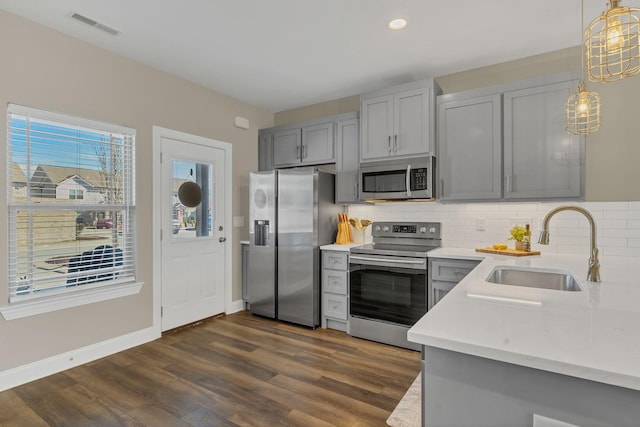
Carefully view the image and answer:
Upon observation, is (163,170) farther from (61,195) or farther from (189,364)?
(189,364)

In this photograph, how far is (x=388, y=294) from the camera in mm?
3105

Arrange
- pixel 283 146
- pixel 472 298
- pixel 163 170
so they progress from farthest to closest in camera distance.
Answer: pixel 283 146, pixel 163 170, pixel 472 298

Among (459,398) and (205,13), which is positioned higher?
(205,13)

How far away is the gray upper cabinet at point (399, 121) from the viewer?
10.4 ft

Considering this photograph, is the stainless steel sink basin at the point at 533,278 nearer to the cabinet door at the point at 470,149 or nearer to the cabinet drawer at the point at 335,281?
the cabinet door at the point at 470,149

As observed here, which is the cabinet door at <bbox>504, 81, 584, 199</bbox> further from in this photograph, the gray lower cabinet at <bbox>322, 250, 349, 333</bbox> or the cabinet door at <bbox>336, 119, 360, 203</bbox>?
the gray lower cabinet at <bbox>322, 250, 349, 333</bbox>

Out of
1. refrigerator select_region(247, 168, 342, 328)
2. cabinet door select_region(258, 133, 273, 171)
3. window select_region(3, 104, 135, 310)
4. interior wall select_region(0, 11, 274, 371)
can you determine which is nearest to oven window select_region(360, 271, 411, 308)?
refrigerator select_region(247, 168, 342, 328)

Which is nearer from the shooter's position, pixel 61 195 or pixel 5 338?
pixel 5 338

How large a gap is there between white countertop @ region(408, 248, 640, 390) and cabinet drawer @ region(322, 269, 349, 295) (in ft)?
6.72

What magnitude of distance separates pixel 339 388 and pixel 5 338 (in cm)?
238

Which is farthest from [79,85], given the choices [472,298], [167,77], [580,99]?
[580,99]

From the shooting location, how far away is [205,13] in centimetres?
238

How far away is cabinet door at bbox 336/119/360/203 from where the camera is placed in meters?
3.70

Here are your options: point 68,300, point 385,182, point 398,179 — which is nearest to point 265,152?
point 385,182
